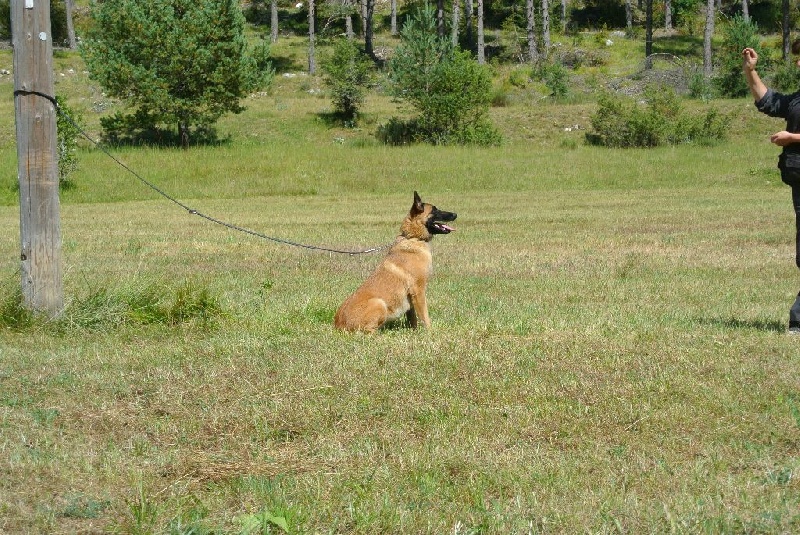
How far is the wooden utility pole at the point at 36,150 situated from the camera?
25.6 feet

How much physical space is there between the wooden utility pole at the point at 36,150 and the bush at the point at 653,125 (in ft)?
106

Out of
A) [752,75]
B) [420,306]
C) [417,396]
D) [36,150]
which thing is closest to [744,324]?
[752,75]

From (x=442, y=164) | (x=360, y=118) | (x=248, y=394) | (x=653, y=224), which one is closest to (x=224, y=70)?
(x=360, y=118)

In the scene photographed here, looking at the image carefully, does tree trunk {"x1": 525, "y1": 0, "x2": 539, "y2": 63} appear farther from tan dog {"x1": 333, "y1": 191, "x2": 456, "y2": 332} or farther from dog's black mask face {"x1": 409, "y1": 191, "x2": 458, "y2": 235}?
tan dog {"x1": 333, "y1": 191, "x2": 456, "y2": 332}

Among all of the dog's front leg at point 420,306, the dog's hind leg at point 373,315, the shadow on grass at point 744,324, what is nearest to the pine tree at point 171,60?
the dog's front leg at point 420,306

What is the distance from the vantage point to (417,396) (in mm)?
5672

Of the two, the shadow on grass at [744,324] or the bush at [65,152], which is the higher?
the bush at [65,152]

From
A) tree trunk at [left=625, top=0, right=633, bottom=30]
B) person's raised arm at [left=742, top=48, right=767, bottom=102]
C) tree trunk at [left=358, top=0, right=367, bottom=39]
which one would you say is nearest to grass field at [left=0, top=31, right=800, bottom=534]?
person's raised arm at [left=742, top=48, right=767, bottom=102]

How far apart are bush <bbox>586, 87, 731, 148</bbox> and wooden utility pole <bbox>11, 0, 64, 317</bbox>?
1270 inches

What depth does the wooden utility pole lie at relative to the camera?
780 cm

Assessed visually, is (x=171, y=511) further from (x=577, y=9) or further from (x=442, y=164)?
(x=577, y=9)

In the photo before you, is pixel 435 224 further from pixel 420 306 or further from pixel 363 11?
pixel 363 11

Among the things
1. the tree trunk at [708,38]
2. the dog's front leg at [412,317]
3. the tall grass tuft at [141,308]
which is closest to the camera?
the tall grass tuft at [141,308]

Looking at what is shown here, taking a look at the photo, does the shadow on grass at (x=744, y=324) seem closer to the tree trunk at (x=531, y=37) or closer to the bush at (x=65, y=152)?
the bush at (x=65, y=152)
